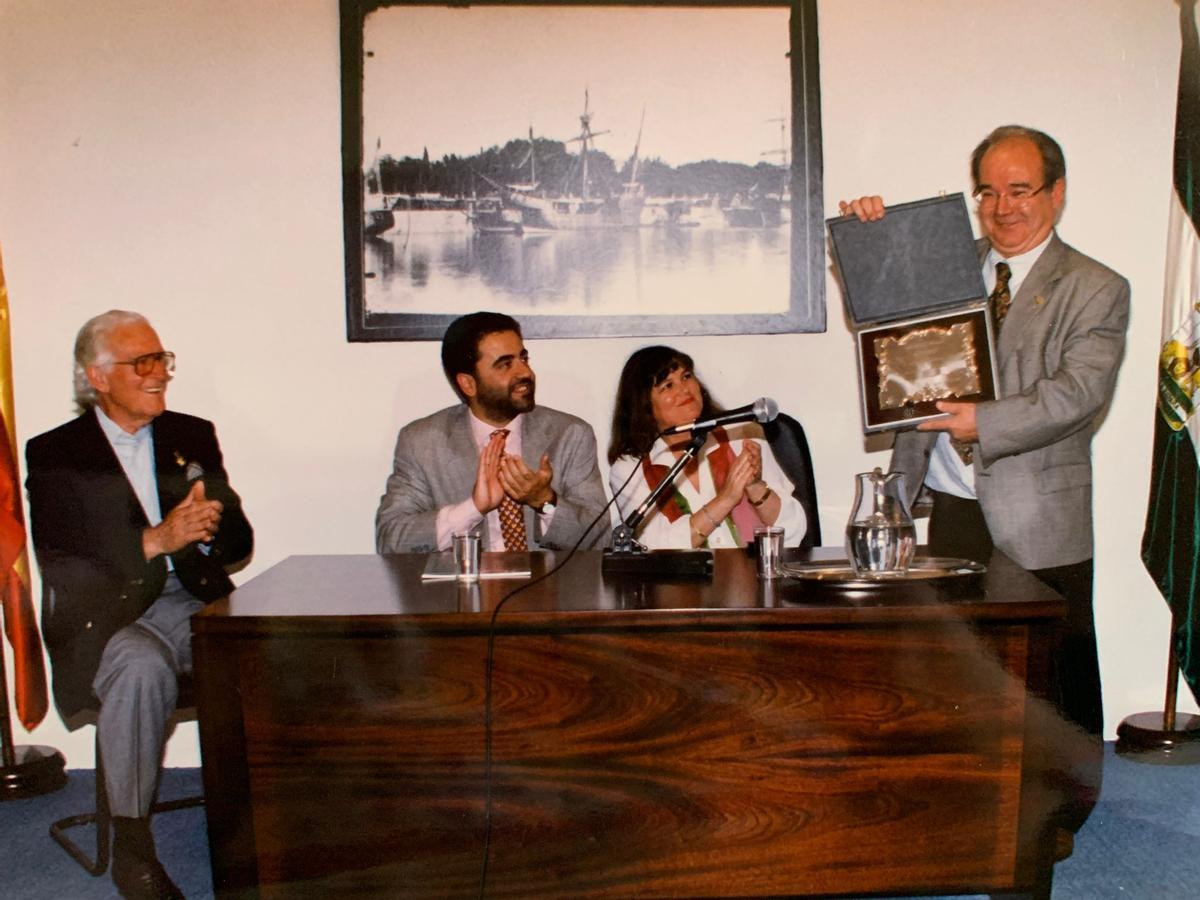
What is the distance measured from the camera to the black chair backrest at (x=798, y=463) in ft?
10.6

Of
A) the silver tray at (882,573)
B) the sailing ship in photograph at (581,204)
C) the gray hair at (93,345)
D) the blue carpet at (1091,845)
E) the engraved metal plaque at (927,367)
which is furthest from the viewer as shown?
the sailing ship in photograph at (581,204)

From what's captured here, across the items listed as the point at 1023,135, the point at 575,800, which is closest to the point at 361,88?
→ the point at 1023,135

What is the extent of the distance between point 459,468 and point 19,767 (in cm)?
145

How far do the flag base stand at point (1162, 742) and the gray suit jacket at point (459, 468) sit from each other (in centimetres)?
163

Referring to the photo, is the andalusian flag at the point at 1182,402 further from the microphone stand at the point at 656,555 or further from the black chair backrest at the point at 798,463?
the microphone stand at the point at 656,555

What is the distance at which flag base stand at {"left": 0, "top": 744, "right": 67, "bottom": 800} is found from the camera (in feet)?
10.4

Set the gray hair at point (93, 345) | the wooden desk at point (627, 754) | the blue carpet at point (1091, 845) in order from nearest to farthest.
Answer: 1. the wooden desk at point (627, 754)
2. the blue carpet at point (1091, 845)
3. the gray hair at point (93, 345)

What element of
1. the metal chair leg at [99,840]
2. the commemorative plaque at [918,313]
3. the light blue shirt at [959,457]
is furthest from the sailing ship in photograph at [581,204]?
the metal chair leg at [99,840]

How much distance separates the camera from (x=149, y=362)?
3398 millimetres

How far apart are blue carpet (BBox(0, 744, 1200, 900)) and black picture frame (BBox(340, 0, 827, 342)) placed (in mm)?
1494

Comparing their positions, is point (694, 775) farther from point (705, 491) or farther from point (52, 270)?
point (52, 270)

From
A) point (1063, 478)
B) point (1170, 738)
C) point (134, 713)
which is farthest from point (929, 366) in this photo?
point (134, 713)

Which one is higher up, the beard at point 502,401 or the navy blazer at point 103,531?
the beard at point 502,401

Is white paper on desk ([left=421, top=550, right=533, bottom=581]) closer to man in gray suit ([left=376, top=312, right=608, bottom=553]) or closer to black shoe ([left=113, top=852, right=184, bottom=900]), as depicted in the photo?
man in gray suit ([left=376, top=312, right=608, bottom=553])
